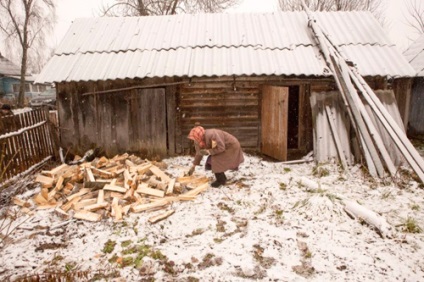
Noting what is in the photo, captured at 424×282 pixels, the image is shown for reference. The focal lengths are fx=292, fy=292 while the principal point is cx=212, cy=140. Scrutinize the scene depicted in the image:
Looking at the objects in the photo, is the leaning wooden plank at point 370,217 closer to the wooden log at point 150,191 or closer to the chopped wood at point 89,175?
the wooden log at point 150,191

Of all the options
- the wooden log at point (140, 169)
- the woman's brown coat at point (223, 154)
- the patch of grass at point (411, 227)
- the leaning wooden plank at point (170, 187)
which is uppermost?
the woman's brown coat at point (223, 154)

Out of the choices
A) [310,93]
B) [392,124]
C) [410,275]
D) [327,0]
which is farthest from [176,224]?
[327,0]

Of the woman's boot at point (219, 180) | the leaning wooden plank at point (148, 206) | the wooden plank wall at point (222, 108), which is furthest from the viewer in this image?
the wooden plank wall at point (222, 108)

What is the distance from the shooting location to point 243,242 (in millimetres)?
4281

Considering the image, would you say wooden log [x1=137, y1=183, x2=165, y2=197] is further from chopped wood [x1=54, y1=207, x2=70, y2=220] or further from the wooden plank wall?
the wooden plank wall

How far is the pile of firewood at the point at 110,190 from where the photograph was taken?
545 centimetres

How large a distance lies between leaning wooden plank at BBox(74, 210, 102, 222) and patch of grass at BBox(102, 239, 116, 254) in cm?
84

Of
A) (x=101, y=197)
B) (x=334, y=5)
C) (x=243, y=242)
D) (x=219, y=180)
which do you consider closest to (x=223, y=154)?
(x=219, y=180)

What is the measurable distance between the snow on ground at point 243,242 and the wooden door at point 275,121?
2538 millimetres

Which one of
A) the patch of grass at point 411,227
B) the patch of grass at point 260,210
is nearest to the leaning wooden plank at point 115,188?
the patch of grass at point 260,210

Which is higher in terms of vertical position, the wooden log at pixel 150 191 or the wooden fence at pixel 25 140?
the wooden fence at pixel 25 140

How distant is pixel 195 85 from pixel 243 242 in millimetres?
5636

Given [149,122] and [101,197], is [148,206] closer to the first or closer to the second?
[101,197]

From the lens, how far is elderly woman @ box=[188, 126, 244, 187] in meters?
5.89
